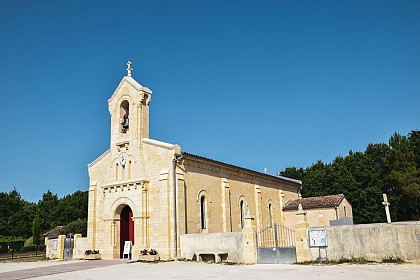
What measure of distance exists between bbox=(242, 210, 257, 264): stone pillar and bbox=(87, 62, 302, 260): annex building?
4298 mm

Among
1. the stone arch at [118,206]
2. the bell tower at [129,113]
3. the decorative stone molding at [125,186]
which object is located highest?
the bell tower at [129,113]

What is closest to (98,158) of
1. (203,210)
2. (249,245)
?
(203,210)

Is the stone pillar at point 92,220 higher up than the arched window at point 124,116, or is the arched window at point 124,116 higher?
the arched window at point 124,116

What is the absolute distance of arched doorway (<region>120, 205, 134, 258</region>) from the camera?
2319 centimetres

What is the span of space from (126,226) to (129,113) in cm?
Result: 746

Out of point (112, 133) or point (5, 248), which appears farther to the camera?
point (5, 248)

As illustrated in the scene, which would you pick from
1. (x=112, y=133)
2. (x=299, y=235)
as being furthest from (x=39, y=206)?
(x=299, y=235)

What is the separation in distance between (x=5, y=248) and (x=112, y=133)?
87.7 feet

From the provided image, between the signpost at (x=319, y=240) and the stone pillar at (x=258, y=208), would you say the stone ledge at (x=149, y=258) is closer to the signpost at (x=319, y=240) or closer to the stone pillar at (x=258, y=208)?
the signpost at (x=319, y=240)

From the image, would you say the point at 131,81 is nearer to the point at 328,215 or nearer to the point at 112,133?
the point at 112,133

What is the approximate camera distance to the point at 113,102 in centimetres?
2491

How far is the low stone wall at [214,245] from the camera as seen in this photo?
18.5 metres

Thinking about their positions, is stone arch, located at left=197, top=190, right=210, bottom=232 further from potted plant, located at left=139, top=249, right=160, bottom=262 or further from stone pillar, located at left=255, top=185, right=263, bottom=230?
stone pillar, located at left=255, top=185, right=263, bottom=230

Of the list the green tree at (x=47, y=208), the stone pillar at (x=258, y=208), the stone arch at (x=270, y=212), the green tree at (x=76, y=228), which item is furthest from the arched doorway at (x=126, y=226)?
the green tree at (x=47, y=208)
